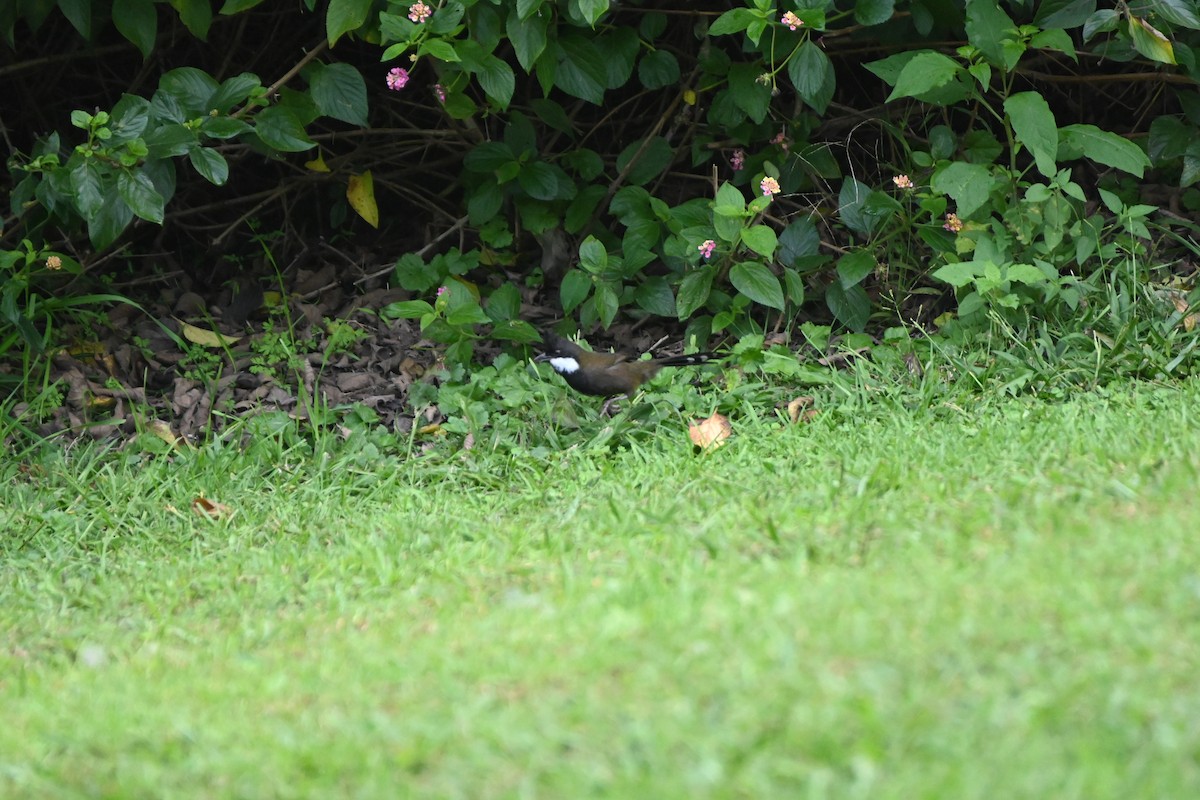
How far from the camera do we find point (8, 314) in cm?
A: 518

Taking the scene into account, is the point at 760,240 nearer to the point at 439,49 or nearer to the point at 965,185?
the point at 965,185

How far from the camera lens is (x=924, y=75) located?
16.5 feet

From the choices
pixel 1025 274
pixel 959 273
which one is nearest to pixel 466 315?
pixel 959 273

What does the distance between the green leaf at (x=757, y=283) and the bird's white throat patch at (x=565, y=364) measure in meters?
0.76

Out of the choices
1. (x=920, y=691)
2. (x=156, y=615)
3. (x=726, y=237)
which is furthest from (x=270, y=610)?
(x=726, y=237)

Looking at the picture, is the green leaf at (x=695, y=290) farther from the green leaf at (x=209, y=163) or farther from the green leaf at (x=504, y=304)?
the green leaf at (x=209, y=163)

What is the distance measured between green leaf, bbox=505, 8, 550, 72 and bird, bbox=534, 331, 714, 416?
1143 millimetres

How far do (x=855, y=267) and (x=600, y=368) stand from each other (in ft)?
3.91

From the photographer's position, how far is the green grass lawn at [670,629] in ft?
7.14

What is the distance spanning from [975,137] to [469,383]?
94.9 inches

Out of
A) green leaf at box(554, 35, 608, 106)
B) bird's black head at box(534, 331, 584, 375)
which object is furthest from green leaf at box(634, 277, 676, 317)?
green leaf at box(554, 35, 608, 106)

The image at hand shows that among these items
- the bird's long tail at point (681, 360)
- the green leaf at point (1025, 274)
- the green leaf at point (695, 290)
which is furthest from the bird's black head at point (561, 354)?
the green leaf at point (1025, 274)

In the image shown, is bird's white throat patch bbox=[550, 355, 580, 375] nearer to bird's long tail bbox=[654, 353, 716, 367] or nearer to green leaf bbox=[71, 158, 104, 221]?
bird's long tail bbox=[654, 353, 716, 367]

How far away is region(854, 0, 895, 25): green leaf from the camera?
5184mm
